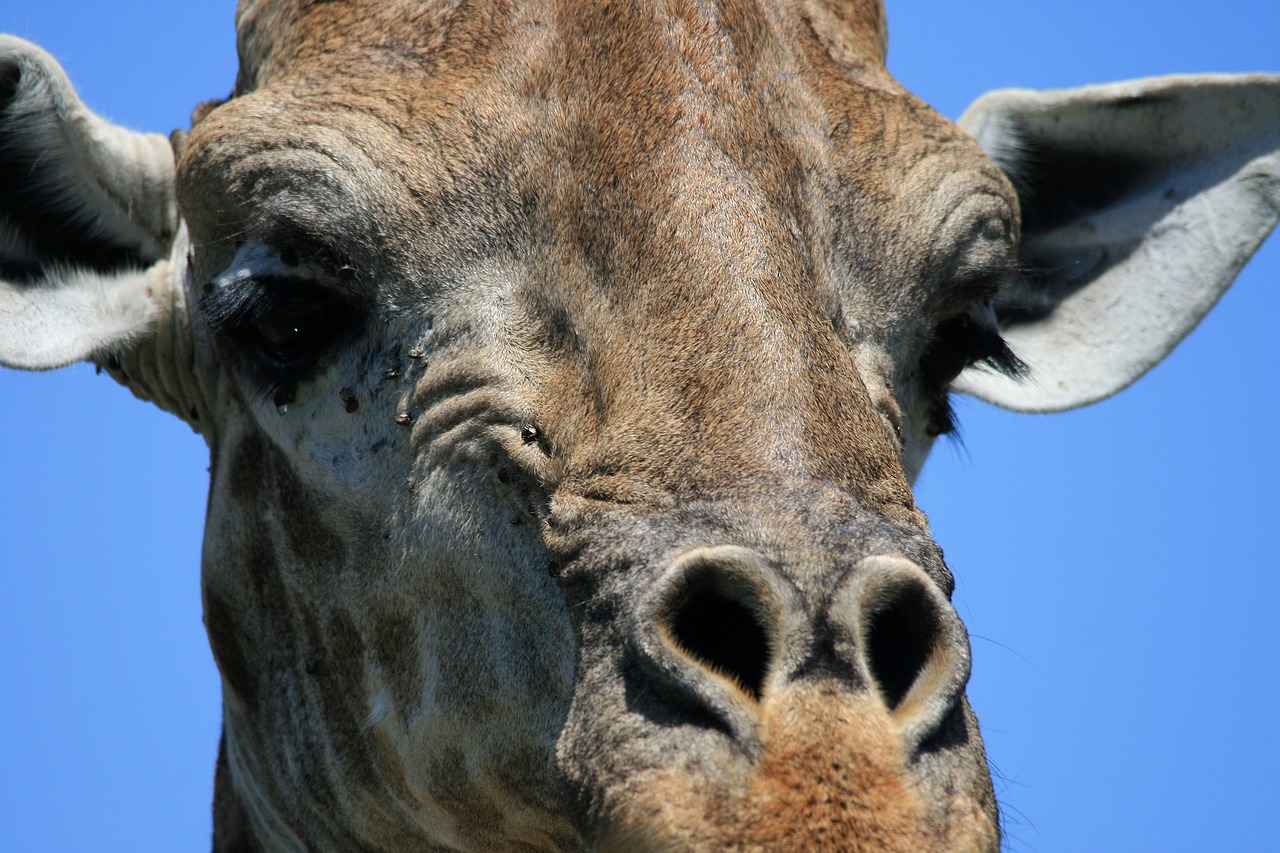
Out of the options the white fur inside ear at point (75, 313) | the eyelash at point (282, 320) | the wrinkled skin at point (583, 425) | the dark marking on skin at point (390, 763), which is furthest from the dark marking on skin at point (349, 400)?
the white fur inside ear at point (75, 313)

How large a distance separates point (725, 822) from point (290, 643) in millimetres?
2393

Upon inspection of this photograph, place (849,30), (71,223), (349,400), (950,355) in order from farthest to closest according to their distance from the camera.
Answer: (71,223) < (849,30) < (950,355) < (349,400)

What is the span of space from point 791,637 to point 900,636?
35 centimetres

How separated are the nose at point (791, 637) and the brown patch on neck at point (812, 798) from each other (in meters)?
0.06

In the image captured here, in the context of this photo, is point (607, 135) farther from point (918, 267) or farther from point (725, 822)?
point (725, 822)

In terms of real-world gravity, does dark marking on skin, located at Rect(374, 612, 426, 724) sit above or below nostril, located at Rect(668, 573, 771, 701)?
above

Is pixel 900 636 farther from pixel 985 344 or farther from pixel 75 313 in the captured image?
pixel 75 313

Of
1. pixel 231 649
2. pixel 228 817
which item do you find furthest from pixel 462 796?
pixel 228 817

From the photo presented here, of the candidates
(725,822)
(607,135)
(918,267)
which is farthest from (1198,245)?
(725,822)

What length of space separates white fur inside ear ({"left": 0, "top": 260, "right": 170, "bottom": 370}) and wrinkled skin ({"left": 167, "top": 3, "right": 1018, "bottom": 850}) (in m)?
0.41

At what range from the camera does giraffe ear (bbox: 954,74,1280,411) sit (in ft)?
21.0

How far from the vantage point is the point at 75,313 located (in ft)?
18.6

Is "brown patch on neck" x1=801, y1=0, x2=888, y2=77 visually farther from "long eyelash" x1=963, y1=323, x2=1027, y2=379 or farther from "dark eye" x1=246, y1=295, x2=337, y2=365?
"dark eye" x1=246, y1=295, x2=337, y2=365

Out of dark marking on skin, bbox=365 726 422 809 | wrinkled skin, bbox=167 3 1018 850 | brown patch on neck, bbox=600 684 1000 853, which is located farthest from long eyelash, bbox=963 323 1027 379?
dark marking on skin, bbox=365 726 422 809
